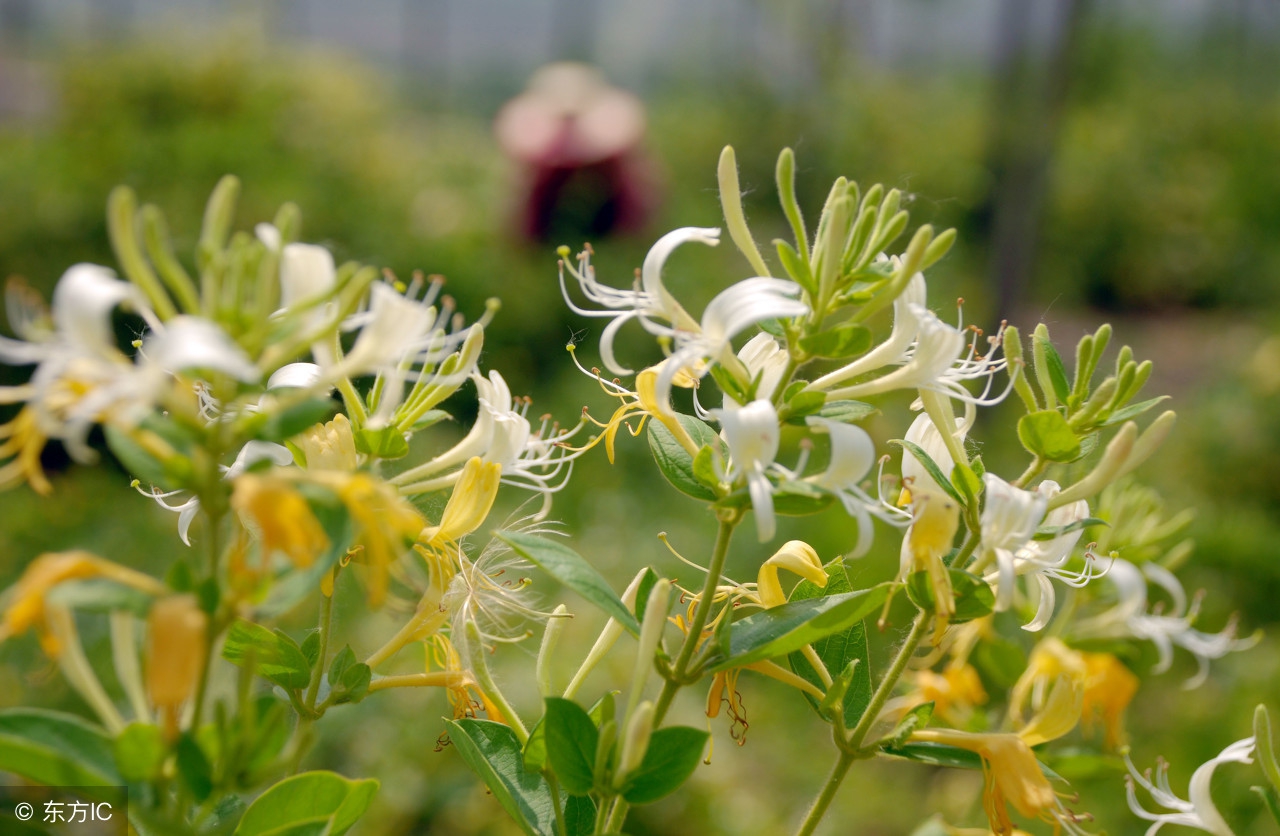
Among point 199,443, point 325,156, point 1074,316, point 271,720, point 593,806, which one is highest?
point 199,443

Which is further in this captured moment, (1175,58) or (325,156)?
(1175,58)

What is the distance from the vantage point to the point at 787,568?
26.0 inches

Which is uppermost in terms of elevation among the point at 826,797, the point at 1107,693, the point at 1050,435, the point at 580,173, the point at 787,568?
the point at 1050,435

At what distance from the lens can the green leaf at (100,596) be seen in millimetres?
410

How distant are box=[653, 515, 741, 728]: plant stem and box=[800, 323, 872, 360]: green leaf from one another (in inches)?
4.0

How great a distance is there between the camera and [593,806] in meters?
0.68

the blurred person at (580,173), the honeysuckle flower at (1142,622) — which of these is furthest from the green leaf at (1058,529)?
the blurred person at (580,173)

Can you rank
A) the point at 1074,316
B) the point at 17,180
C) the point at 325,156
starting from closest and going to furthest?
1. the point at 17,180
2. the point at 325,156
3. the point at 1074,316

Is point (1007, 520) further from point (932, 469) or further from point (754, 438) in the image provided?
point (754, 438)

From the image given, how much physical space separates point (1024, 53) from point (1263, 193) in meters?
3.57

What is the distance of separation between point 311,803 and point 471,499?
0.61ft

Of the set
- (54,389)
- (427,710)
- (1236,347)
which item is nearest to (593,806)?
(54,389)

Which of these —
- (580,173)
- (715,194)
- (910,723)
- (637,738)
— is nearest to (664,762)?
(637,738)

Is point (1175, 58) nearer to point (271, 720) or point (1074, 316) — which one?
point (1074, 316)
